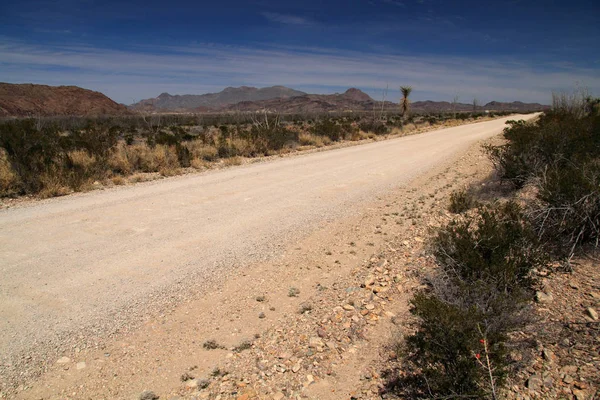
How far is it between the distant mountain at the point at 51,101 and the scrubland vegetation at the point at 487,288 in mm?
100778

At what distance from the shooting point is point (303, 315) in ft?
14.2

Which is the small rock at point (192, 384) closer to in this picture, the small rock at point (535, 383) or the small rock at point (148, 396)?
the small rock at point (148, 396)

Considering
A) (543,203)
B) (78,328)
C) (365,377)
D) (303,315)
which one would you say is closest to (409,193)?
(543,203)

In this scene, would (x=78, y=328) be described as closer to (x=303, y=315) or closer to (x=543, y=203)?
(x=303, y=315)

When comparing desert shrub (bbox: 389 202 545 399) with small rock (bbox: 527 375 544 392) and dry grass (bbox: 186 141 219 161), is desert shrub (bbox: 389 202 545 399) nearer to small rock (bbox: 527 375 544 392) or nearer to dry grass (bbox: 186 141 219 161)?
small rock (bbox: 527 375 544 392)

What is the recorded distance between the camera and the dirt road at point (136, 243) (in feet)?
13.9

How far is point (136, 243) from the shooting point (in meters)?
6.28

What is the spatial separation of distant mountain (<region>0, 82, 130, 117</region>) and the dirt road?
9408 centimetres

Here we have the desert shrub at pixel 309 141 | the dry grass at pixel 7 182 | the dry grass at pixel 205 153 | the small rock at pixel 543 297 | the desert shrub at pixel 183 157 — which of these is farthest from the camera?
the desert shrub at pixel 309 141

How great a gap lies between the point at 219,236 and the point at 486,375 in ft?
16.0

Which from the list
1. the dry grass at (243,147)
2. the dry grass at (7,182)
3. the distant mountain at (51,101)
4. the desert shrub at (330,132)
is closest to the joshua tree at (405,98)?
the desert shrub at (330,132)

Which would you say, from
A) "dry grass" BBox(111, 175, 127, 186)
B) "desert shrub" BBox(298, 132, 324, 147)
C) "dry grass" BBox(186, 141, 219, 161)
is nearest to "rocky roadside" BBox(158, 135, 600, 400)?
"dry grass" BBox(111, 175, 127, 186)

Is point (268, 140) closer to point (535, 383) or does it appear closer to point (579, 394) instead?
point (535, 383)

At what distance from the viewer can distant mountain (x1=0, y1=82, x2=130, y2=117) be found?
90.9 meters
